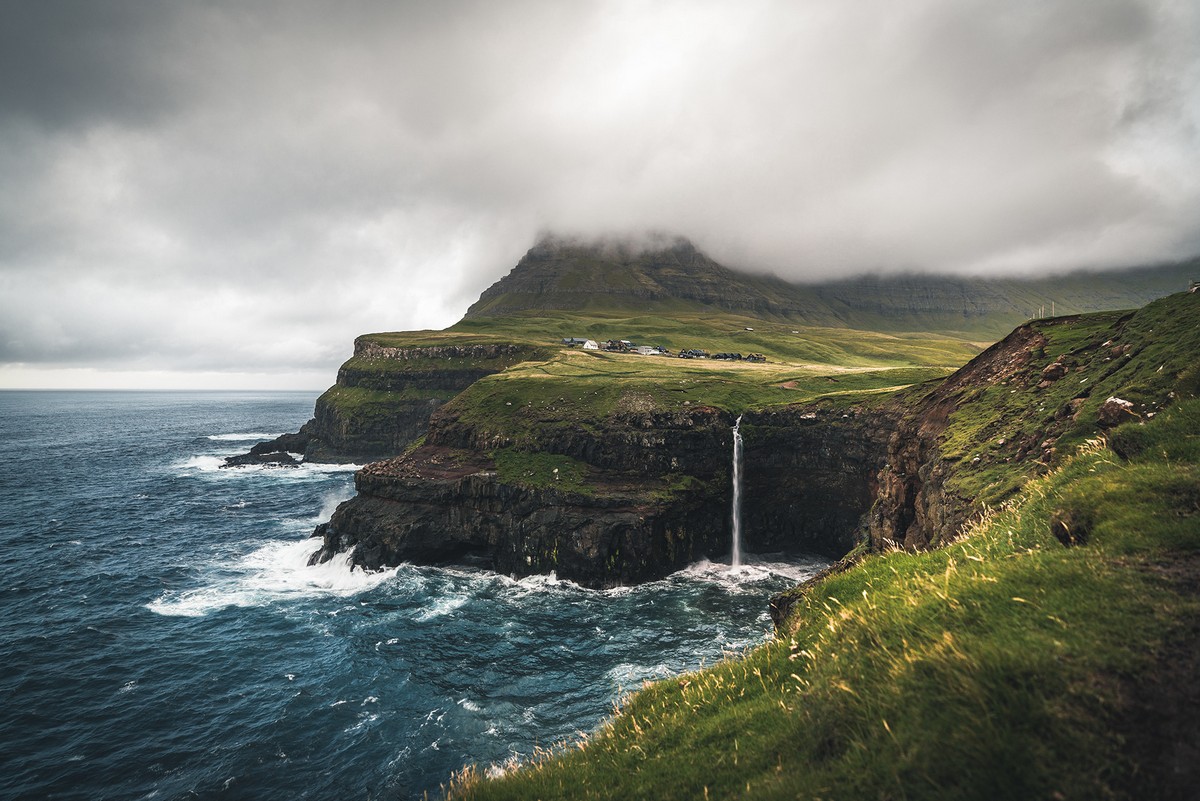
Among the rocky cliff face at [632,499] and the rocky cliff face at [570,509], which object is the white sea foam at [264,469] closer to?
the rocky cliff face at [570,509]

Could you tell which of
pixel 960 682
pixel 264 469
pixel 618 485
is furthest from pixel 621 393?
pixel 264 469

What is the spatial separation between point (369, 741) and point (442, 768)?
5.40 meters

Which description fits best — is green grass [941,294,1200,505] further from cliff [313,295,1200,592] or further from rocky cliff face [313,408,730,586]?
rocky cliff face [313,408,730,586]

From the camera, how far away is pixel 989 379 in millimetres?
31016

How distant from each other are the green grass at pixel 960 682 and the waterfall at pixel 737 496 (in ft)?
169

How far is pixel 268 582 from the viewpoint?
5350 cm

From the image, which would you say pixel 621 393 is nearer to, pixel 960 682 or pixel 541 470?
pixel 541 470

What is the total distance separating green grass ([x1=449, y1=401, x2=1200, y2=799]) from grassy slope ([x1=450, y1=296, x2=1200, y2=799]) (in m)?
0.02

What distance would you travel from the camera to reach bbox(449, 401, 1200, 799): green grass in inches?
197

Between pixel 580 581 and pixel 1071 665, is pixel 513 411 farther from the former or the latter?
pixel 1071 665

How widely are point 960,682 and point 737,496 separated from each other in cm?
5890

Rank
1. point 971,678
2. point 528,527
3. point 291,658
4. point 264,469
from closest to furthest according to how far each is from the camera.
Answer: point 971,678 → point 291,658 → point 528,527 → point 264,469

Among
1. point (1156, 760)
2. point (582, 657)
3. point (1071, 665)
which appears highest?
point (1071, 665)

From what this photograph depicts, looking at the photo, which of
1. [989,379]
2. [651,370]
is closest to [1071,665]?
[989,379]
